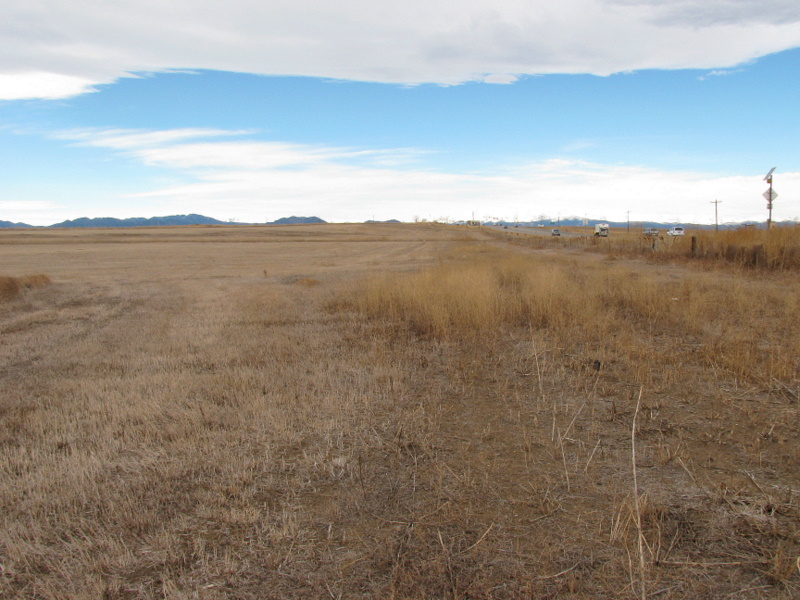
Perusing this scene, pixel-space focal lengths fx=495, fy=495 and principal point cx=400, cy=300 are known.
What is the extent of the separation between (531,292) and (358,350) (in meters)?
5.10

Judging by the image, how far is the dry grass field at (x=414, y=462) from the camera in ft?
8.96

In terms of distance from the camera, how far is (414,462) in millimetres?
3988

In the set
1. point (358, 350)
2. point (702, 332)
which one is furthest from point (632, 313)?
point (358, 350)

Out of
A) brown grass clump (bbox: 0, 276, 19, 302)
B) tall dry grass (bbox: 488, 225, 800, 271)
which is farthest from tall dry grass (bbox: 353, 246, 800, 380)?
brown grass clump (bbox: 0, 276, 19, 302)

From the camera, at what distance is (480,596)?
8.35ft

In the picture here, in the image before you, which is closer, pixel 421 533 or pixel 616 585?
pixel 616 585

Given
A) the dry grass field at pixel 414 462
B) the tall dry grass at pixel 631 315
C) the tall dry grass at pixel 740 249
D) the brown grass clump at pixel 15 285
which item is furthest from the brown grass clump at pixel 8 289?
the tall dry grass at pixel 740 249

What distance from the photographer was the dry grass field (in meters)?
2.73

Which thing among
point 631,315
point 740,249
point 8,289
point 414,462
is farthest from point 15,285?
point 740,249

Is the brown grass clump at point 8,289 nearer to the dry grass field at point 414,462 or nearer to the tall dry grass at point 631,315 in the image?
the dry grass field at point 414,462

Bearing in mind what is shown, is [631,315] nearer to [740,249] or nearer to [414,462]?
[414,462]

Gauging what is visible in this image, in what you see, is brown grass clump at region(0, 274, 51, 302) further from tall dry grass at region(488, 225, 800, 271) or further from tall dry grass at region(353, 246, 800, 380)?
tall dry grass at region(488, 225, 800, 271)

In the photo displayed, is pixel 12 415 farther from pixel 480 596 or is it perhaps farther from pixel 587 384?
pixel 587 384

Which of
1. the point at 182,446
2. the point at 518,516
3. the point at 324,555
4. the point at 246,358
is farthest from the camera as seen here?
the point at 246,358
